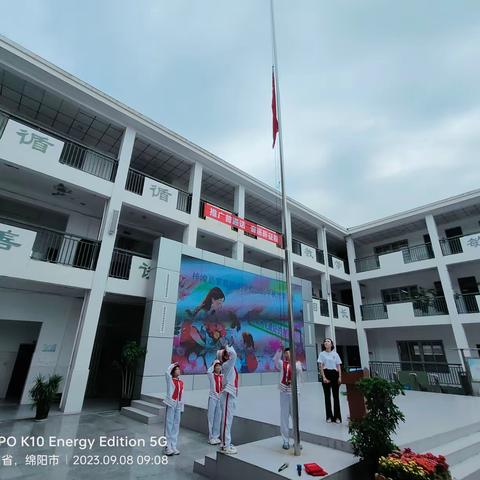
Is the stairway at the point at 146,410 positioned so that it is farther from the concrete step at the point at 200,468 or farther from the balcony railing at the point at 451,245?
the balcony railing at the point at 451,245

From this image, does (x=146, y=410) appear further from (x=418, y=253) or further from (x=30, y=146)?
(x=418, y=253)

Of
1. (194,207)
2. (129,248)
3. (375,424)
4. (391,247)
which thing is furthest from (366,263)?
(375,424)

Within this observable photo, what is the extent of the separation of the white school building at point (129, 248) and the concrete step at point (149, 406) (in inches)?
22.3

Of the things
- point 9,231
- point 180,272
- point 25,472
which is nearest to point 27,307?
point 9,231

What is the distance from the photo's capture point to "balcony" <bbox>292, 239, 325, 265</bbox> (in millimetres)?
15748

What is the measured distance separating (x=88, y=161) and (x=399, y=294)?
18085mm

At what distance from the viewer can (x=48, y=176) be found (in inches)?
338

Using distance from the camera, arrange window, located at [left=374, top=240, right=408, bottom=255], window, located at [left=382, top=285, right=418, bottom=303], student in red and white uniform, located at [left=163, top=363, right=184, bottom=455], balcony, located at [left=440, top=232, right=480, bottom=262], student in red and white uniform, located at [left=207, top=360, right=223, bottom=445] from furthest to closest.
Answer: window, located at [left=374, top=240, right=408, bottom=255] < window, located at [left=382, top=285, right=418, bottom=303] < balcony, located at [left=440, top=232, right=480, bottom=262] < student in red and white uniform, located at [left=207, top=360, right=223, bottom=445] < student in red and white uniform, located at [left=163, top=363, right=184, bottom=455]

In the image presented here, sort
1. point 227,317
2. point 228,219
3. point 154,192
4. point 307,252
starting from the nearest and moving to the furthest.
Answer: point 154,192, point 227,317, point 228,219, point 307,252

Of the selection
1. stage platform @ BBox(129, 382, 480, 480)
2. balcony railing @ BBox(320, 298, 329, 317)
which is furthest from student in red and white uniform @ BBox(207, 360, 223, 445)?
balcony railing @ BBox(320, 298, 329, 317)

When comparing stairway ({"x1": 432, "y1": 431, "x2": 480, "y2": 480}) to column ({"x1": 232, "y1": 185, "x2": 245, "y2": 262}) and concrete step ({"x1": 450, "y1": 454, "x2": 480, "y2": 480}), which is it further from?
column ({"x1": 232, "y1": 185, "x2": 245, "y2": 262})

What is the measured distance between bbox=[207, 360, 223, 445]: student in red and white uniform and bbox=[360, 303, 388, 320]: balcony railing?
1360 centimetres

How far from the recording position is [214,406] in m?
5.62

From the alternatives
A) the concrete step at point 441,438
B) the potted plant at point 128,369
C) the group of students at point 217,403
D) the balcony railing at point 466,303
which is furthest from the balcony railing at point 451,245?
the potted plant at point 128,369
